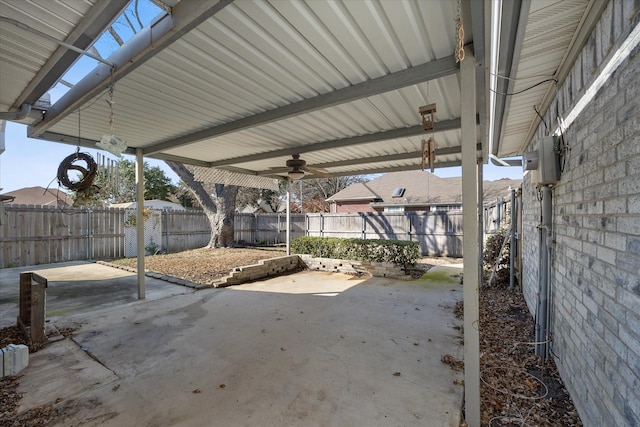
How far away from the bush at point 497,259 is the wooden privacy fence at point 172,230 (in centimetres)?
304

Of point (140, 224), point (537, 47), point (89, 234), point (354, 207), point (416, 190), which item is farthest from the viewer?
point (354, 207)

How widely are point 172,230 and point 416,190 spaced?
13.2 metres

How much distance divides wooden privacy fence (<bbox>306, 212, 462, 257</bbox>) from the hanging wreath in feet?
31.1

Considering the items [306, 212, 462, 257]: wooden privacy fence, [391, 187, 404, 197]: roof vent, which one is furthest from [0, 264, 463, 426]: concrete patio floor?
[391, 187, 404, 197]: roof vent

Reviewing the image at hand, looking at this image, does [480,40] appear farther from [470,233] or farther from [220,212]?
[220,212]

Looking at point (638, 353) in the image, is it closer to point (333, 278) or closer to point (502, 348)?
point (502, 348)

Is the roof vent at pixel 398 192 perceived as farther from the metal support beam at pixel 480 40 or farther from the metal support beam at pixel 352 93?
the metal support beam at pixel 480 40

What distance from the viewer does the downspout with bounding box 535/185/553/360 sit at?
3.05 meters

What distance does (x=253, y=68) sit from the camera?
2.66m

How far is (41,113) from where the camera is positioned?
Result: 12.1 feet

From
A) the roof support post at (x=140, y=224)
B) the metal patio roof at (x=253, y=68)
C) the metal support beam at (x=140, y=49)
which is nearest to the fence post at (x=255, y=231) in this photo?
the roof support post at (x=140, y=224)

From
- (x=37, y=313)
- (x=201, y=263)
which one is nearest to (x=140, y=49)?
(x=37, y=313)

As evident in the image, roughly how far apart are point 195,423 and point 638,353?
263 cm

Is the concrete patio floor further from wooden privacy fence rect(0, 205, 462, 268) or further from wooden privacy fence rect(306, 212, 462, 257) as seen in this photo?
wooden privacy fence rect(306, 212, 462, 257)
